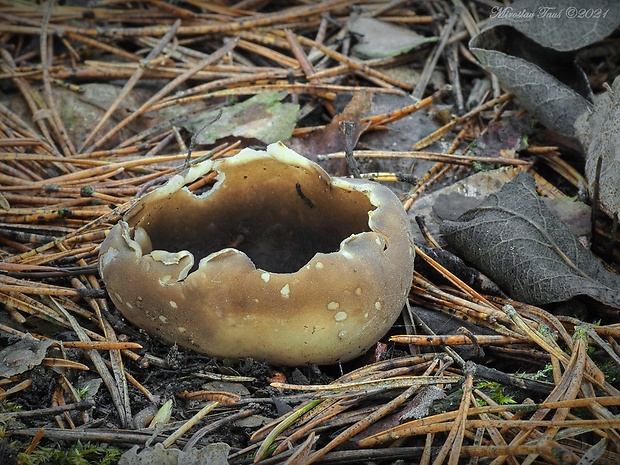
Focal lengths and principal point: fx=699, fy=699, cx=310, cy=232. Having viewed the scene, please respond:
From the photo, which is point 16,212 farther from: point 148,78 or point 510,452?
point 510,452

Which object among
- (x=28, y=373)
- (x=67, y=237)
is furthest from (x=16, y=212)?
(x=28, y=373)

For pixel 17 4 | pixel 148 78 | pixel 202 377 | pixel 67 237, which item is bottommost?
pixel 202 377

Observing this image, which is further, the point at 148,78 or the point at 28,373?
the point at 148,78

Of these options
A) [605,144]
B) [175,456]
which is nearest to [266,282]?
[175,456]

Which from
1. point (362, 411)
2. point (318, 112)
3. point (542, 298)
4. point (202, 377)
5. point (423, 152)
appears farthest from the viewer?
point (318, 112)

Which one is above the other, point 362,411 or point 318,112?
point 318,112

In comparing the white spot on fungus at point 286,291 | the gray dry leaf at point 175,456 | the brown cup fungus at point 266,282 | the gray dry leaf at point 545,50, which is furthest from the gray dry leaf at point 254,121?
the gray dry leaf at point 175,456

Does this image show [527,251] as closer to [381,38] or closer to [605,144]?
[605,144]
